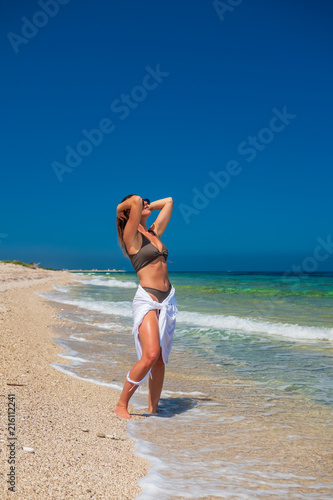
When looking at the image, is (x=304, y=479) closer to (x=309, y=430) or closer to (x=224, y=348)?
(x=309, y=430)

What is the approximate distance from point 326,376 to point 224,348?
102 inches

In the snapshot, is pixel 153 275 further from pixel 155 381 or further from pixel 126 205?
pixel 155 381

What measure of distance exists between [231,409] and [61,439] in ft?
7.21

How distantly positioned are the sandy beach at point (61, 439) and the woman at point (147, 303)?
42 cm

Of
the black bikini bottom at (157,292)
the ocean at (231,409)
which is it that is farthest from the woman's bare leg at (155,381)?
the black bikini bottom at (157,292)

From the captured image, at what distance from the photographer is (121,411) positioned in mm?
4098

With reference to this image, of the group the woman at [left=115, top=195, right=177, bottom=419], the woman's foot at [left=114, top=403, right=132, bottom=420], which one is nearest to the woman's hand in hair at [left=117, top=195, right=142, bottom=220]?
the woman at [left=115, top=195, right=177, bottom=419]

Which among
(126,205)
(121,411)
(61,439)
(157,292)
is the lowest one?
(121,411)

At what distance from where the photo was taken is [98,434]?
3.35m

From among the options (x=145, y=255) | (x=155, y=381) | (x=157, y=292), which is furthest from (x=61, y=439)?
(x=145, y=255)

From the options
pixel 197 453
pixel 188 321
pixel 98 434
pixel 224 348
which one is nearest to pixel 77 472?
pixel 98 434

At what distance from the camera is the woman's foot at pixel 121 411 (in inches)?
160

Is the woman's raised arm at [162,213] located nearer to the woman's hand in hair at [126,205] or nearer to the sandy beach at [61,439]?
the woman's hand in hair at [126,205]

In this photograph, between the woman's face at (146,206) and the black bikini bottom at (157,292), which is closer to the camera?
the black bikini bottom at (157,292)
